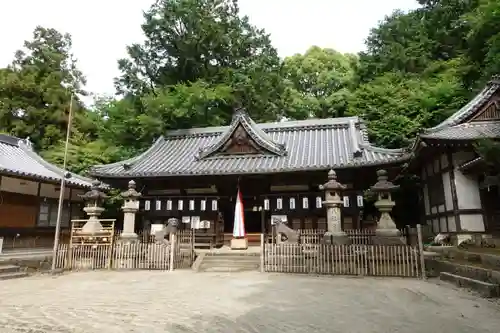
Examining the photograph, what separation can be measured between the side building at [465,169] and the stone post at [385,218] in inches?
115

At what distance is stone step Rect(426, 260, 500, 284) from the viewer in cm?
870

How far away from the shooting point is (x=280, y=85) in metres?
32.0

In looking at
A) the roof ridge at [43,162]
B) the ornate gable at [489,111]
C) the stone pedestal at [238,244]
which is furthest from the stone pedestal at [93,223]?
the ornate gable at [489,111]

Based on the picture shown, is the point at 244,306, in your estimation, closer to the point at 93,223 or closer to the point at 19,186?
the point at 93,223

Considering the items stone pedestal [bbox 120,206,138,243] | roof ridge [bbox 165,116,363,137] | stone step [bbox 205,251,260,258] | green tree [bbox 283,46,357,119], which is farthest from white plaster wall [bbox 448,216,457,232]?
green tree [bbox 283,46,357,119]

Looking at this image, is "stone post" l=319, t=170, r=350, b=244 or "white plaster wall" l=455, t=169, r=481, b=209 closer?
"stone post" l=319, t=170, r=350, b=244

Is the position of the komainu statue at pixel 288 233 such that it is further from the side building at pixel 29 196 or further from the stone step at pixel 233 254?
the side building at pixel 29 196

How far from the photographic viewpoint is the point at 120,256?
48.1ft

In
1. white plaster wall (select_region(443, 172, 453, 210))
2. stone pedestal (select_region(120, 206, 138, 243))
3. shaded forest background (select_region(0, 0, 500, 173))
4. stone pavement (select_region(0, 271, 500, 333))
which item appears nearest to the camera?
stone pavement (select_region(0, 271, 500, 333))

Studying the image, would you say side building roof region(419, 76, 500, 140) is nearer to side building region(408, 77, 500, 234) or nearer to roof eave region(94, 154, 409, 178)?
side building region(408, 77, 500, 234)

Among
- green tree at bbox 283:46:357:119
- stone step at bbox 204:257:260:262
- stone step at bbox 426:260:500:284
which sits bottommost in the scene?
stone step at bbox 204:257:260:262

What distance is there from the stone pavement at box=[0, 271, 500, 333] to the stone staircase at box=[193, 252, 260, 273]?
2.61 meters

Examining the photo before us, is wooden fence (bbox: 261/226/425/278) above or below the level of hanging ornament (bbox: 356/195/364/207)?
below

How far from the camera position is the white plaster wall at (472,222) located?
15.1 meters
